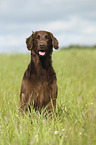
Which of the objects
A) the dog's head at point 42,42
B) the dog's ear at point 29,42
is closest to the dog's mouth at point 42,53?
the dog's head at point 42,42

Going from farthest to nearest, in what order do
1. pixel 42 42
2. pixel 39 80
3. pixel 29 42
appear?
pixel 29 42, pixel 39 80, pixel 42 42

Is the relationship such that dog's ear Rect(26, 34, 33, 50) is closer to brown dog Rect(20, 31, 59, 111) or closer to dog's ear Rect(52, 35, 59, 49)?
brown dog Rect(20, 31, 59, 111)

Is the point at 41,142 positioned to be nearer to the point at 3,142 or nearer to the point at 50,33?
the point at 3,142

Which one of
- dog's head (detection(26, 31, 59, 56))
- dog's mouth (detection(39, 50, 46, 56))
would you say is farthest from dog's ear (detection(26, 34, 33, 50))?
dog's mouth (detection(39, 50, 46, 56))

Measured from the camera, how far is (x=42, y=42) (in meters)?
3.47

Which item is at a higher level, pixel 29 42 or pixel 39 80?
pixel 29 42

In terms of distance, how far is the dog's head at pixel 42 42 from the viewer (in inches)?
137

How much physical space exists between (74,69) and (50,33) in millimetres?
6370

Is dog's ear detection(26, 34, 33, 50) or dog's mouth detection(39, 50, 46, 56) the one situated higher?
dog's ear detection(26, 34, 33, 50)

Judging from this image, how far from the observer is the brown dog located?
3.56 meters

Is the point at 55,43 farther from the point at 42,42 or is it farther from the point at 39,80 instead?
the point at 39,80

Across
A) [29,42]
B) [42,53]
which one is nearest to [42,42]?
[42,53]

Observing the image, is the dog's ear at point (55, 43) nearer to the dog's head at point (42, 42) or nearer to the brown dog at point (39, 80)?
the dog's head at point (42, 42)

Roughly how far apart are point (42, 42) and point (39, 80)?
0.64 m
